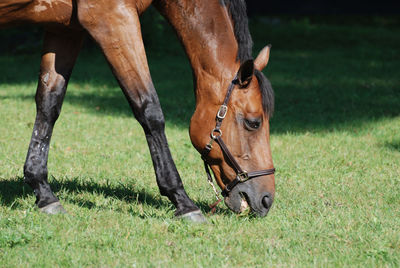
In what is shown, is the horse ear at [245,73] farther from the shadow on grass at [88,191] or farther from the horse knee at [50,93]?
the horse knee at [50,93]

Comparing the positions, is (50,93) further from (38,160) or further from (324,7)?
(324,7)

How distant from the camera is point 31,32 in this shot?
15.8 meters

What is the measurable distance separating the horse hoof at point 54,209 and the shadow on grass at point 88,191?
0.21 meters

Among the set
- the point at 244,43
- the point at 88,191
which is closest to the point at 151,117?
the point at 244,43

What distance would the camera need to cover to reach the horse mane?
12.3 feet

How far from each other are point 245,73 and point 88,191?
5.85 feet

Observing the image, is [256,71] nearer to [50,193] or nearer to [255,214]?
[255,214]

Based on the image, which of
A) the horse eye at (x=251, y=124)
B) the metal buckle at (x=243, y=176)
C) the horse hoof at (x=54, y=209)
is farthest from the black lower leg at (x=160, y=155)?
the horse hoof at (x=54, y=209)

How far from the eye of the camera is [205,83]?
12.6ft

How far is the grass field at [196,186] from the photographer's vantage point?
3318 millimetres

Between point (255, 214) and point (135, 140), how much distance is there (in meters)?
3.18

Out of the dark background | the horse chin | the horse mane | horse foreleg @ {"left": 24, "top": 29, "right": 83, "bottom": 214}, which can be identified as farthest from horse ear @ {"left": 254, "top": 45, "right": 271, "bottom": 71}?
the dark background

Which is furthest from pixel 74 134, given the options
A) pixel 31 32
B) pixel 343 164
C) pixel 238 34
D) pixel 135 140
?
pixel 31 32

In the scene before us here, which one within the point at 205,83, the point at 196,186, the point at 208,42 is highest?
the point at 208,42
